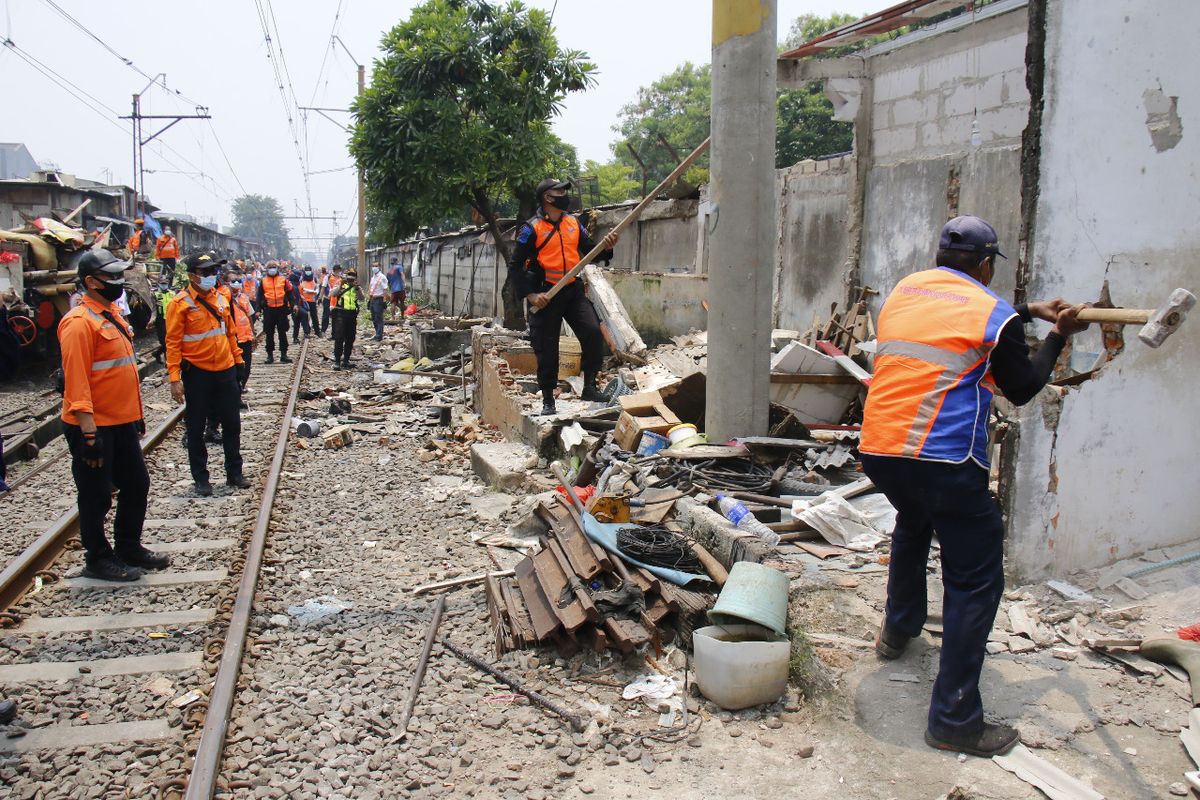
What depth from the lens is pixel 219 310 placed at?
7730mm

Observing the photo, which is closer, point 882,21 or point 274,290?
point 882,21

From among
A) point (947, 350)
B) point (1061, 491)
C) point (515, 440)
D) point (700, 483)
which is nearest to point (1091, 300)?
point (1061, 491)

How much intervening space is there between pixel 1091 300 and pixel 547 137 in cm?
1411

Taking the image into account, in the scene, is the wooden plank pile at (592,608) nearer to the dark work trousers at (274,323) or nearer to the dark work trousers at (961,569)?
the dark work trousers at (961,569)

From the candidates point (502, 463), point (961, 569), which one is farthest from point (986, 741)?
point (502, 463)

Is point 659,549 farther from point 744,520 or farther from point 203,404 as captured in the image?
point 203,404

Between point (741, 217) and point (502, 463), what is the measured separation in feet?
10.4

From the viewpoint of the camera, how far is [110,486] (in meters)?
5.45

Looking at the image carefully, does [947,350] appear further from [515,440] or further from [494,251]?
[494,251]

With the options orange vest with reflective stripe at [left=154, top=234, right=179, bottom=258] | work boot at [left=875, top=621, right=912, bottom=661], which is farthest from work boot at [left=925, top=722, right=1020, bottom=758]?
orange vest with reflective stripe at [left=154, top=234, right=179, bottom=258]

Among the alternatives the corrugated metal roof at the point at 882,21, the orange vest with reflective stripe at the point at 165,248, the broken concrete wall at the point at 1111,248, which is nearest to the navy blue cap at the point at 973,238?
the broken concrete wall at the point at 1111,248

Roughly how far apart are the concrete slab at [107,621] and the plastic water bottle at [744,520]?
305 cm

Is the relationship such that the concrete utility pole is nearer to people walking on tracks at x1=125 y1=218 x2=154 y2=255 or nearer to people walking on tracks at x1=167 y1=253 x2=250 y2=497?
people walking on tracks at x1=167 y1=253 x2=250 y2=497

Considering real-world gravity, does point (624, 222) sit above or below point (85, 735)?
above
